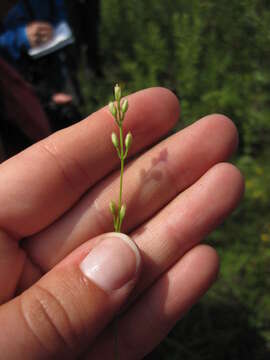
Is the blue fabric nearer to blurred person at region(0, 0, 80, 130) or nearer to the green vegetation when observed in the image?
blurred person at region(0, 0, 80, 130)

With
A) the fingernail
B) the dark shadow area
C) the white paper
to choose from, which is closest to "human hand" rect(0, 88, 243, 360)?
the fingernail

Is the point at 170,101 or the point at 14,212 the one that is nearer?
the point at 14,212

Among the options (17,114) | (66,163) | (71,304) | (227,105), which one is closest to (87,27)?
(17,114)

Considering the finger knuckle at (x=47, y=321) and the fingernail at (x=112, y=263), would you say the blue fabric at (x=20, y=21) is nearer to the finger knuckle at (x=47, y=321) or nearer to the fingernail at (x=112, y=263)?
the fingernail at (x=112, y=263)

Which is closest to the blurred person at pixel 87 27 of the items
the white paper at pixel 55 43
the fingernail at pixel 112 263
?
the white paper at pixel 55 43

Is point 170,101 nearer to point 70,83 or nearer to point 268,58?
point 268,58

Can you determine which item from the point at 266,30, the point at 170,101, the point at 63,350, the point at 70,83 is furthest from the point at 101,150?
the point at 70,83

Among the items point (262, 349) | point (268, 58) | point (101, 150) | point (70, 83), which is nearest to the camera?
point (101, 150)
